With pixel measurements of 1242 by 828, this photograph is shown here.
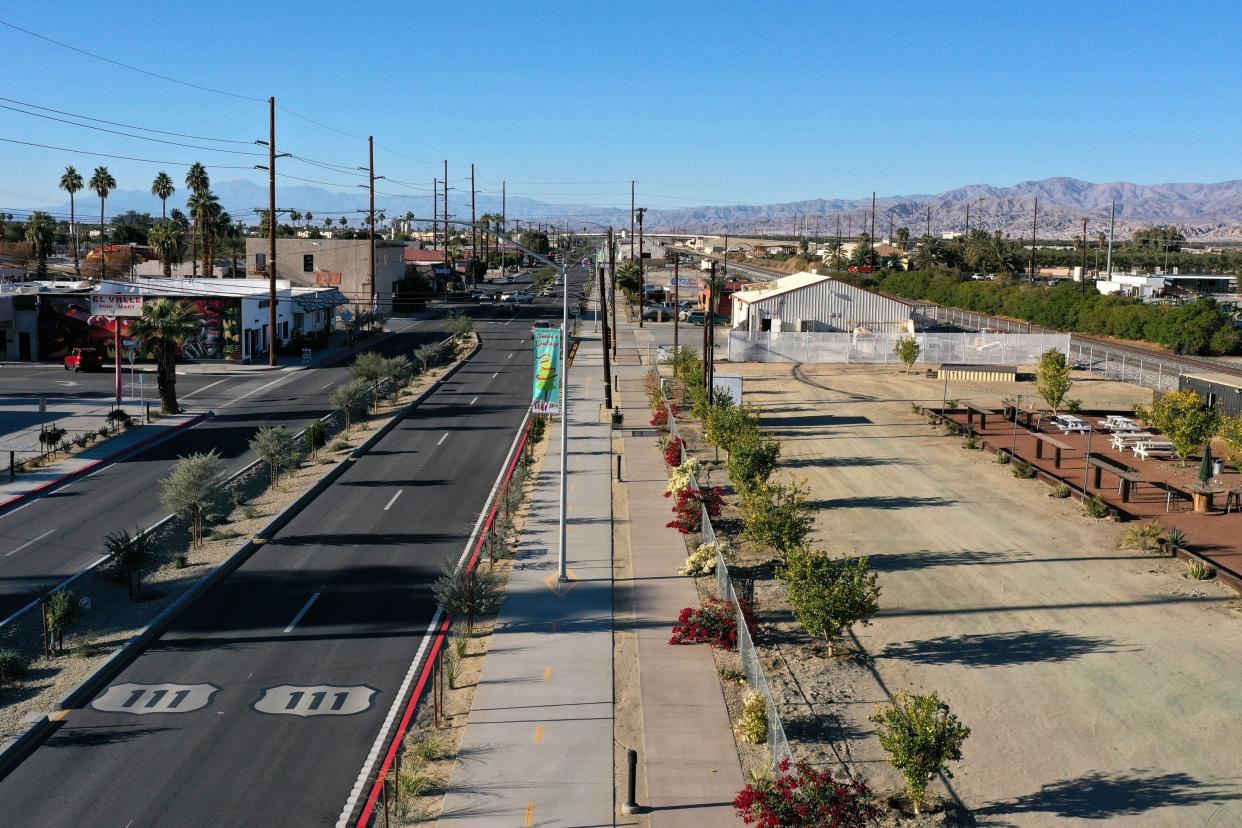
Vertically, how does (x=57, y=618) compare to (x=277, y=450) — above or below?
below

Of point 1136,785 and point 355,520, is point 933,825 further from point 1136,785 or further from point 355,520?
point 355,520

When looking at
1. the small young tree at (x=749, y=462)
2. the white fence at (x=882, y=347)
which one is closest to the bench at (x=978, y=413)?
the small young tree at (x=749, y=462)

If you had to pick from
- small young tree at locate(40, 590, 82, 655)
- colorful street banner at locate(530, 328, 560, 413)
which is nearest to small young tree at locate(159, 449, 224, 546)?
small young tree at locate(40, 590, 82, 655)

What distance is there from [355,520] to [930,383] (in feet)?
131

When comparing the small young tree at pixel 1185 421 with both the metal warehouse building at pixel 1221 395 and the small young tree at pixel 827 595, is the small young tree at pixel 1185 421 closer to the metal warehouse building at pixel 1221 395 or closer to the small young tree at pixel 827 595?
the metal warehouse building at pixel 1221 395

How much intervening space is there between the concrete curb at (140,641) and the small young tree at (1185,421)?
89.5ft

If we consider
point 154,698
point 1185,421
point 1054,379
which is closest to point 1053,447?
point 1054,379

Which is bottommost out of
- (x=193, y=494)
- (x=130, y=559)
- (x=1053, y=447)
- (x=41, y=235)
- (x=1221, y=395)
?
(x=130, y=559)

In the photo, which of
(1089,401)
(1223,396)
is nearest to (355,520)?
(1223,396)

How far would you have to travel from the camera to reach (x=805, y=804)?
13.1 metres

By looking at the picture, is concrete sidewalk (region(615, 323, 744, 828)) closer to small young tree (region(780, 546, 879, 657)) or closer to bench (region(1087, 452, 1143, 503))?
small young tree (region(780, 546, 879, 657))

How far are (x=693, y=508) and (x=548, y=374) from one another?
225 inches

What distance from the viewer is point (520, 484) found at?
33.4 metres

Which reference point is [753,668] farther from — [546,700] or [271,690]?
[271,690]
